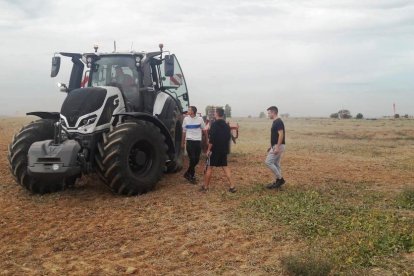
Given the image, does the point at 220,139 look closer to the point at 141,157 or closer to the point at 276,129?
the point at 276,129

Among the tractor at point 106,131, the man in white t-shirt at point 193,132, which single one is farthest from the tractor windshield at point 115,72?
the man in white t-shirt at point 193,132

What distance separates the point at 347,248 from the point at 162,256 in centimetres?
216

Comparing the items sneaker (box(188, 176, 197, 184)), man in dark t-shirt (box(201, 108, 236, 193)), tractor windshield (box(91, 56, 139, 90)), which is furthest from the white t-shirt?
tractor windshield (box(91, 56, 139, 90))

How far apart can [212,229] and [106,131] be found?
3.32 m

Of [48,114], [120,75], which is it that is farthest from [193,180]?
[48,114]

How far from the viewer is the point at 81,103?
319 inches

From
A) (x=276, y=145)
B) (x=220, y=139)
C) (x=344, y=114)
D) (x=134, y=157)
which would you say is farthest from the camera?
(x=344, y=114)

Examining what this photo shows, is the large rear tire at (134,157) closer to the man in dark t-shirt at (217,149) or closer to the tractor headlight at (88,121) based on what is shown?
the tractor headlight at (88,121)

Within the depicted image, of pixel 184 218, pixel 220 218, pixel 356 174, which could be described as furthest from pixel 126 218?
pixel 356 174

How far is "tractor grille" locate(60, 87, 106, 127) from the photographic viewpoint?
8031 mm

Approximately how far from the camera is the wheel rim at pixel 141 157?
26.6 feet

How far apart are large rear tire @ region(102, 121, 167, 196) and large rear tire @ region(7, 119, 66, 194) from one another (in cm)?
139

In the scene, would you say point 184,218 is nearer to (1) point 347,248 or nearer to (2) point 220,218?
(2) point 220,218

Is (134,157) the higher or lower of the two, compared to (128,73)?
lower
